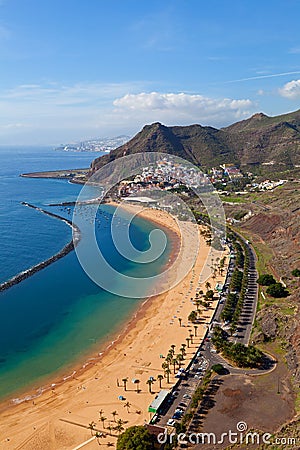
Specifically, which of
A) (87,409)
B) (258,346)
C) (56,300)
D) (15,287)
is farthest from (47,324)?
(258,346)

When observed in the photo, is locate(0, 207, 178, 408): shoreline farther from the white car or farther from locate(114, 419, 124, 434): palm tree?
the white car

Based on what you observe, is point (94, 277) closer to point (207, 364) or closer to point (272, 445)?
point (207, 364)

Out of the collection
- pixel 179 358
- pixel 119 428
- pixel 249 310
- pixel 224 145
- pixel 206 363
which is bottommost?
pixel 119 428

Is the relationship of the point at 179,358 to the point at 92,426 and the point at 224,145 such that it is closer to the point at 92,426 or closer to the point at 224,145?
the point at 92,426

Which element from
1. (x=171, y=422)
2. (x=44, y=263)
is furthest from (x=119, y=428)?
(x=44, y=263)

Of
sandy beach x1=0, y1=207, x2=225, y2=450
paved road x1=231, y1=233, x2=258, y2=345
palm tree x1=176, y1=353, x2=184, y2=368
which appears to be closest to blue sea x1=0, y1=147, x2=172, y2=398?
sandy beach x1=0, y1=207, x2=225, y2=450

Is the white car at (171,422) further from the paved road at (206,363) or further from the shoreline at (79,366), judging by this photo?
the shoreline at (79,366)
